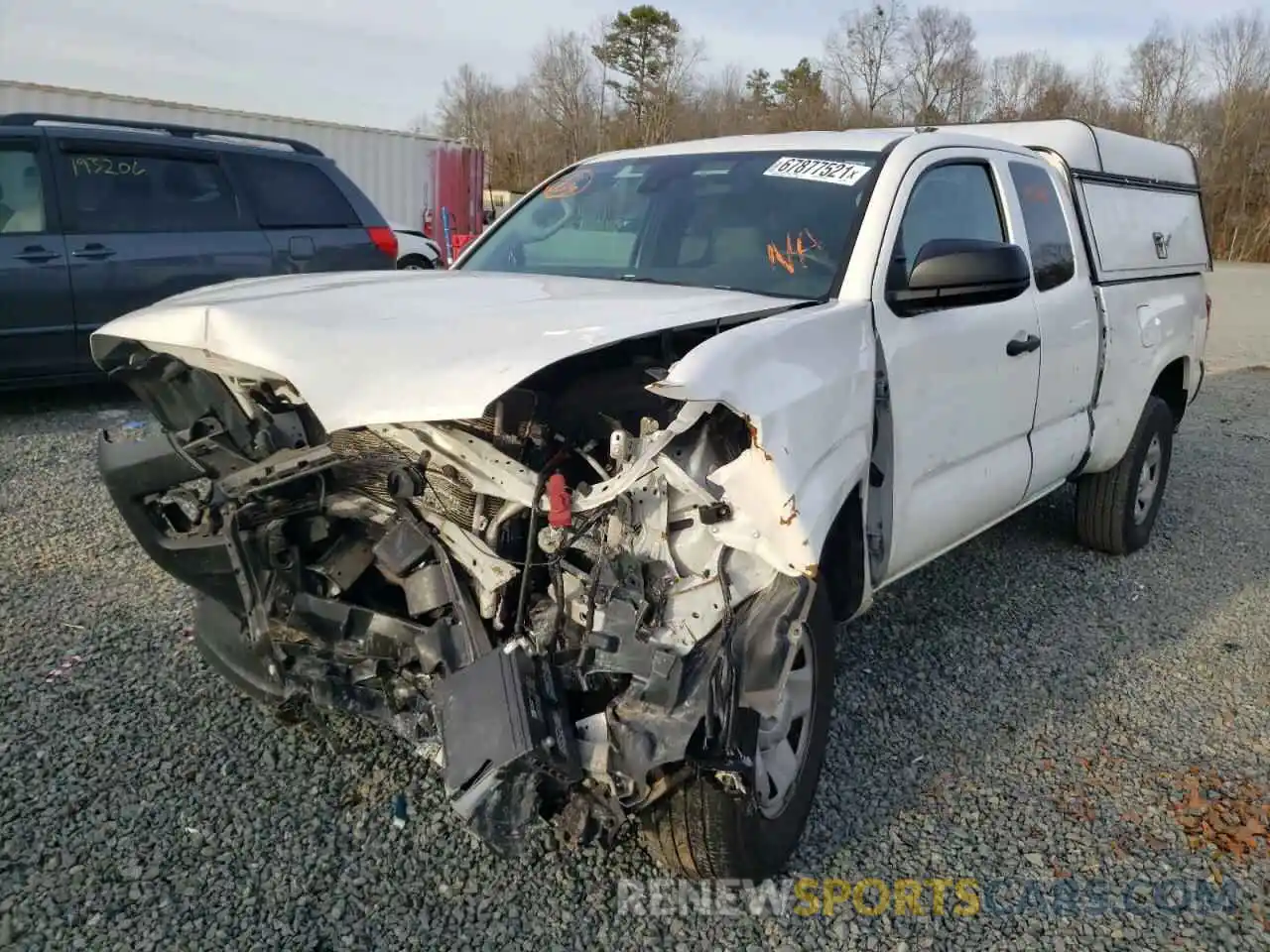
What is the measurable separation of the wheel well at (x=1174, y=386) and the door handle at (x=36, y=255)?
6738 mm

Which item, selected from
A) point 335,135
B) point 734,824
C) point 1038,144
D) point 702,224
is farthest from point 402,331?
point 335,135

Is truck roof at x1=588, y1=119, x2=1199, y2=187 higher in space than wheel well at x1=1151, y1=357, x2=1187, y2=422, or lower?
higher

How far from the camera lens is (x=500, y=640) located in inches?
97.0

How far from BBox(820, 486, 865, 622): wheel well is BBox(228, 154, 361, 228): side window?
6189 mm

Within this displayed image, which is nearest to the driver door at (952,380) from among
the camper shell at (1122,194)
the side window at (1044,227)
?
the side window at (1044,227)

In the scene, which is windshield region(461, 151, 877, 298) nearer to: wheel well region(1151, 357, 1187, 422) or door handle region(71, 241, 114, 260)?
wheel well region(1151, 357, 1187, 422)

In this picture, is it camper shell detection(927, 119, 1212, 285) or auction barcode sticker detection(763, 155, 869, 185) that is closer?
auction barcode sticker detection(763, 155, 869, 185)

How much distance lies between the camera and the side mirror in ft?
9.98

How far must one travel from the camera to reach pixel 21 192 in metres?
6.65

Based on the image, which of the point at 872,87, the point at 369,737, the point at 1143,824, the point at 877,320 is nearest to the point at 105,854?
the point at 369,737

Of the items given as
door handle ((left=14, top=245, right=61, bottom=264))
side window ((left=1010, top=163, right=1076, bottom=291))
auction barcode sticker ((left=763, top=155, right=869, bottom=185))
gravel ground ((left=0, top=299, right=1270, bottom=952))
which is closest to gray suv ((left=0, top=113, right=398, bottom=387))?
door handle ((left=14, top=245, right=61, bottom=264))

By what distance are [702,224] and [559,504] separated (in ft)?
5.61

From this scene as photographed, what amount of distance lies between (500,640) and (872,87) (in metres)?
43.3

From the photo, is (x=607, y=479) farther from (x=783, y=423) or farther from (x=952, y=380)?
(x=952, y=380)
